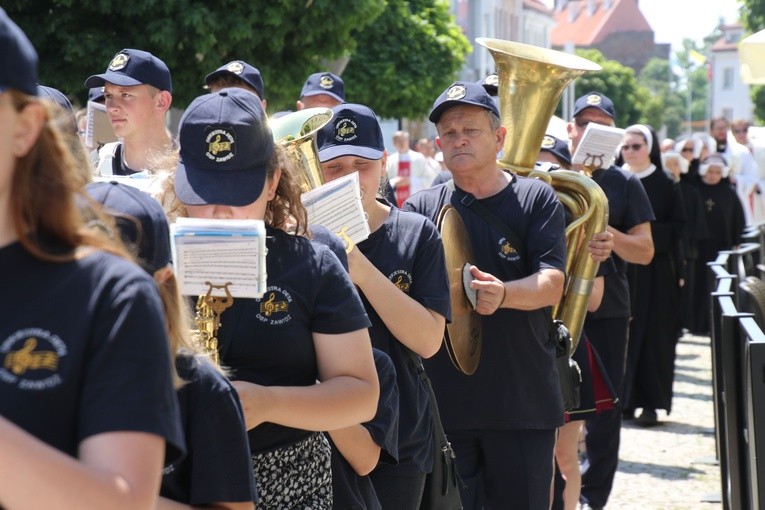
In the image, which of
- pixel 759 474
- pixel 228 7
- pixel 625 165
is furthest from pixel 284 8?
pixel 759 474

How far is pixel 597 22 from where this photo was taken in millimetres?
138625

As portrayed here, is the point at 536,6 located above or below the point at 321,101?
above

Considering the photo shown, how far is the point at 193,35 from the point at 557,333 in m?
9.48

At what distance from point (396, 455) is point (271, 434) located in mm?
893

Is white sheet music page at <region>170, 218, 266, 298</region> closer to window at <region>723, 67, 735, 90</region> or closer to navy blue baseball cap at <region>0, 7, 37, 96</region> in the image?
navy blue baseball cap at <region>0, 7, 37, 96</region>

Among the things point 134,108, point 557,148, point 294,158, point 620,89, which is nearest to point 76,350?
point 294,158

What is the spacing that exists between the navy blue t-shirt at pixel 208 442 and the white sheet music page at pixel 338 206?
3.87 feet

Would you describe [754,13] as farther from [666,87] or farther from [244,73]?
[666,87]

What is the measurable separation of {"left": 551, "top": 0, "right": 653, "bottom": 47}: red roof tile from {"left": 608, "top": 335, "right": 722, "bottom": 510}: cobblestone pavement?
413ft

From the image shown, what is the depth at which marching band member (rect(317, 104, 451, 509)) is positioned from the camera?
13.4 feet

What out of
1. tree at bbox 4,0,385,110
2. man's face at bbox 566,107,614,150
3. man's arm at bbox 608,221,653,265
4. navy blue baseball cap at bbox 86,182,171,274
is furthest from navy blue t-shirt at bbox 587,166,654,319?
tree at bbox 4,0,385,110

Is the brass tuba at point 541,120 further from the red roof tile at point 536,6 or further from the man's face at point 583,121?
the red roof tile at point 536,6

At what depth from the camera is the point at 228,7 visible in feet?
49.2

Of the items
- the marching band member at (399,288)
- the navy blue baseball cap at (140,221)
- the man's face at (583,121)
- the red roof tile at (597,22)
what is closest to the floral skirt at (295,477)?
the navy blue baseball cap at (140,221)
